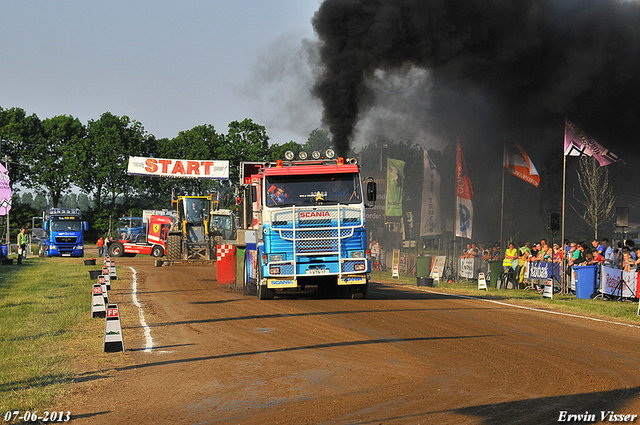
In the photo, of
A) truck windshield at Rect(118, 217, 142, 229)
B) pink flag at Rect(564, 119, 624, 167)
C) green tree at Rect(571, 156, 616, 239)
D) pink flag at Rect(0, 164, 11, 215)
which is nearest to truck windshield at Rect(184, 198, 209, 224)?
pink flag at Rect(0, 164, 11, 215)

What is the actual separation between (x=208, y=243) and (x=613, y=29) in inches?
859


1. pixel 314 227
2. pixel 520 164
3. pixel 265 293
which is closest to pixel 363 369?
pixel 314 227

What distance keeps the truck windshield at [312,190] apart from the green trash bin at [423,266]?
39.7 ft

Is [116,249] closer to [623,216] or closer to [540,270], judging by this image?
[540,270]

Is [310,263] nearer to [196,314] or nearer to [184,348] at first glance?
[196,314]

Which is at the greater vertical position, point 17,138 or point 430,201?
point 17,138

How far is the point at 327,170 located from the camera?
53.4 ft

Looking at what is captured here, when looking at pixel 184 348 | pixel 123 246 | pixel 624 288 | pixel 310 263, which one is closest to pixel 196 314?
pixel 310 263

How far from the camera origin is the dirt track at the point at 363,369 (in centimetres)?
626

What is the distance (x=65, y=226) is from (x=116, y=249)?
410cm

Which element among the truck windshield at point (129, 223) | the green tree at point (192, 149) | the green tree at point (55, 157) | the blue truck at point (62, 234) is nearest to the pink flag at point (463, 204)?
the blue truck at point (62, 234)

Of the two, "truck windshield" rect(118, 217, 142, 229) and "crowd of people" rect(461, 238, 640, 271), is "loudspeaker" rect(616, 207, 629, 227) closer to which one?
"crowd of people" rect(461, 238, 640, 271)

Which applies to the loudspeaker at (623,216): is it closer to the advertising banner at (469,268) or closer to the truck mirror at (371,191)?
the advertising banner at (469,268)

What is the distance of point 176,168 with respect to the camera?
4897 centimetres
